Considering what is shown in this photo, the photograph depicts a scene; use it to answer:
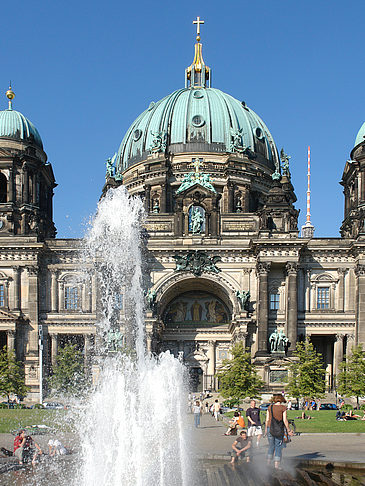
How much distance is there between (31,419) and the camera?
128ft

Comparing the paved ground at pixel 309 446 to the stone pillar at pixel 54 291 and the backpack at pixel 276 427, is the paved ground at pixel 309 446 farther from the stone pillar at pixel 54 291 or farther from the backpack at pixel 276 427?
the stone pillar at pixel 54 291

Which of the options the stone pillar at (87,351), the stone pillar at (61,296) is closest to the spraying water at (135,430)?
the stone pillar at (87,351)

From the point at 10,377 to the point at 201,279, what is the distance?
63.5 ft

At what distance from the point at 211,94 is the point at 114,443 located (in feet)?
214

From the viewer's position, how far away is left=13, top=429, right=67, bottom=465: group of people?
22.5 meters

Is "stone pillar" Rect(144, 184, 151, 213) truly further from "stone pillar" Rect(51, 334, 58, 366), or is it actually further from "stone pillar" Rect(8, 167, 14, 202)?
"stone pillar" Rect(51, 334, 58, 366)

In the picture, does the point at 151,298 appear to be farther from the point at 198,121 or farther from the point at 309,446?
the point at 309,446

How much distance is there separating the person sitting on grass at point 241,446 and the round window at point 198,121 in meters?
57.9

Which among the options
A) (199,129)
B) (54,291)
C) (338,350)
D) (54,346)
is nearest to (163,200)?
(199,129)

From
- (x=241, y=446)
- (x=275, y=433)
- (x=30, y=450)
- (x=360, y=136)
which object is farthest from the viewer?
(x=360, y=136)

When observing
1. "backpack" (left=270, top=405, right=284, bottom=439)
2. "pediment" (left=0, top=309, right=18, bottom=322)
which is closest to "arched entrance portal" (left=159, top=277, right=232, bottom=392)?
"pediment" (left=0, top=309, right=18, bottom=322)

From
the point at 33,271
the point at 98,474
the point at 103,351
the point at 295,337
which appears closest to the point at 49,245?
the point at 33,271

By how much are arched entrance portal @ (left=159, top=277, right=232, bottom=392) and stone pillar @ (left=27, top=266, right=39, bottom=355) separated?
1173cm

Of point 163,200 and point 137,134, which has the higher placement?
→ point 137,134
